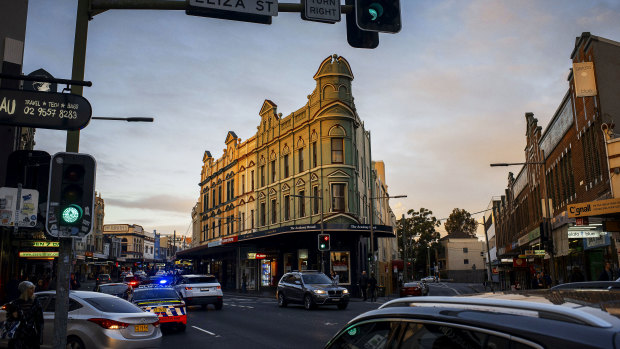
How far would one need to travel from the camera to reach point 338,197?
3916 cm

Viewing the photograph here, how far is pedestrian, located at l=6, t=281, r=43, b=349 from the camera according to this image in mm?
8375

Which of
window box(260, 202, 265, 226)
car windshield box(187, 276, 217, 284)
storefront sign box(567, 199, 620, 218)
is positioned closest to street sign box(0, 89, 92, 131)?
storefront sign box(567, 199, 620, 218)

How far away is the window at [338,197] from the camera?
128 feet

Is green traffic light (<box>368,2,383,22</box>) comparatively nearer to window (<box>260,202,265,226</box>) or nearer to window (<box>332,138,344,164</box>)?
window (<box>332,138,344,164</box>)

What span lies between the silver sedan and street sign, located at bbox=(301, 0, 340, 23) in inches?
284

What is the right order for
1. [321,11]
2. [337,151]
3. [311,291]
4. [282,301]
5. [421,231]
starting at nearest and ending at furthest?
[321,11] → [311,291] → [282,301] → [337,151] → [421,231]

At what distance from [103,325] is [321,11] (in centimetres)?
749

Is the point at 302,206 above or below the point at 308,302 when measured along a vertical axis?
above

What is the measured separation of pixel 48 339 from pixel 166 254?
16757 centimetres

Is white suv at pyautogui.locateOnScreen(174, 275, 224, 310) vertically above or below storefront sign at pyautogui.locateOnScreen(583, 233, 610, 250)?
below

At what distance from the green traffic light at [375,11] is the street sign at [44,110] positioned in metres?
3.92

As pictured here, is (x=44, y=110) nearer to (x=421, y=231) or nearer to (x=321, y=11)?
(x=321, y=11)

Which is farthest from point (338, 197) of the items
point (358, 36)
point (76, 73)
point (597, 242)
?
point (76, 73)

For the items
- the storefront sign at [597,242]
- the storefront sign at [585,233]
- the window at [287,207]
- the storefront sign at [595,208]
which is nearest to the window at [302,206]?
the window at [287,207]
